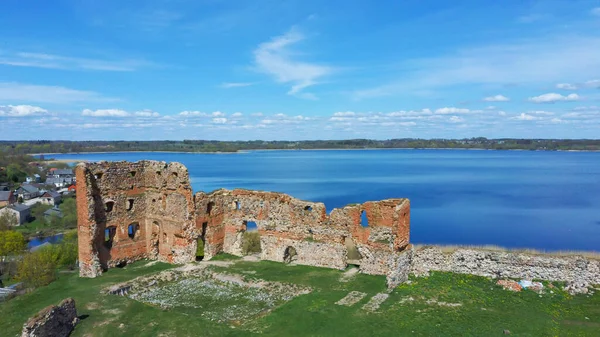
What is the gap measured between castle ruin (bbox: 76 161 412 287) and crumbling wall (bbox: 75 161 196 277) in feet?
0.15

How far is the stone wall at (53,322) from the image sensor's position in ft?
40.1

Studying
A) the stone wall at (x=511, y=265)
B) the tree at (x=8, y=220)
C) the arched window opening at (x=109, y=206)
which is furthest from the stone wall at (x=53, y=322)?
the tree at (x=8, y=220)

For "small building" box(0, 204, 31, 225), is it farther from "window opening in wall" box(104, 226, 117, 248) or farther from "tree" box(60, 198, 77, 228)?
"window opening in wall" box(104, 226, 117, 248)

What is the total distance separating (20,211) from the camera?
53469 millimetres

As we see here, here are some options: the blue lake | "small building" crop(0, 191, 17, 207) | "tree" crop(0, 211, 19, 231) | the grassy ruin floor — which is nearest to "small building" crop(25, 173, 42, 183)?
"small building" crop(0, 191, 17, 207)

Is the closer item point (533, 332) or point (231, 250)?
point (533, 332)

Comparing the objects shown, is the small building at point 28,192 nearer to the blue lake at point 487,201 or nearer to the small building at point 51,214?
the small building at point 51,214

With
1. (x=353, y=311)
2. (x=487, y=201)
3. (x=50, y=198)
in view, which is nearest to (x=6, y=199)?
(x=50, y=198)

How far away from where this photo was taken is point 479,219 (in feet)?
178

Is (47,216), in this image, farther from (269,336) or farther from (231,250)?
(269,336)

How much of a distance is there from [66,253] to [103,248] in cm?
1123

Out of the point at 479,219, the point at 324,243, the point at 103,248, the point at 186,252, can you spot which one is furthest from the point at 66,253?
the point at 479,219

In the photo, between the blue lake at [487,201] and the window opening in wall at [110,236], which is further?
the blue lake at [487,201]

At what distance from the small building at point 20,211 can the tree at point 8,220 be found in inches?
15.6
